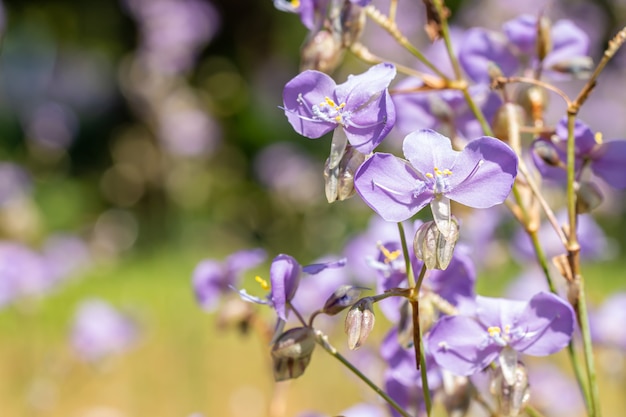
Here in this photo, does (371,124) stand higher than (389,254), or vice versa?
(371,124)

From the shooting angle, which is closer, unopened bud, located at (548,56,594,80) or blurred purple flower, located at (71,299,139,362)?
unopened bud, located at (548,56,594,80)

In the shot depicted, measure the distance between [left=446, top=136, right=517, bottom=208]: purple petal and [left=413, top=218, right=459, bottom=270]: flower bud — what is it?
29mm

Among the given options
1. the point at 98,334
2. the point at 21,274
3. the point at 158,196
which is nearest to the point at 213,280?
the point at 98,334

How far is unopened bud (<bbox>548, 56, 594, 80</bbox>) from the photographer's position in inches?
36.3

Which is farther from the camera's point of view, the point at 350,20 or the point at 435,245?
the point at 350,20

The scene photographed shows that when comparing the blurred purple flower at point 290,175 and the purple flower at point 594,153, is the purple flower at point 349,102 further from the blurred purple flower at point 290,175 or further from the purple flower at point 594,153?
the blurred purple flower at point 290,175

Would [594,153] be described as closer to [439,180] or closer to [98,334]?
[439,180]

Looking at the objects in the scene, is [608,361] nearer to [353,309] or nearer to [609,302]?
[609,302]

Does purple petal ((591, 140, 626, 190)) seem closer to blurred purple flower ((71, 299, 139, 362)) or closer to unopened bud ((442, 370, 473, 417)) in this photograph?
unopened bud ((442, 370, 473, 417))

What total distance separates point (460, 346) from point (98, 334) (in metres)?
1.26

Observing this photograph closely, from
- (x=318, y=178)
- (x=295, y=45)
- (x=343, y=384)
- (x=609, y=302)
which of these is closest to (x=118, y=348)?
(x=609, y=302)

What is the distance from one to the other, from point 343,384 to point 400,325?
2.25 meters

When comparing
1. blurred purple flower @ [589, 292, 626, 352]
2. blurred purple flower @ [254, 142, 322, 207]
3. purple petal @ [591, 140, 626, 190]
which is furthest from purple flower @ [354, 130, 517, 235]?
blurred purple flower @ [254, 142, 322, 207]

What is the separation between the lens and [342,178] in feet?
2.31
